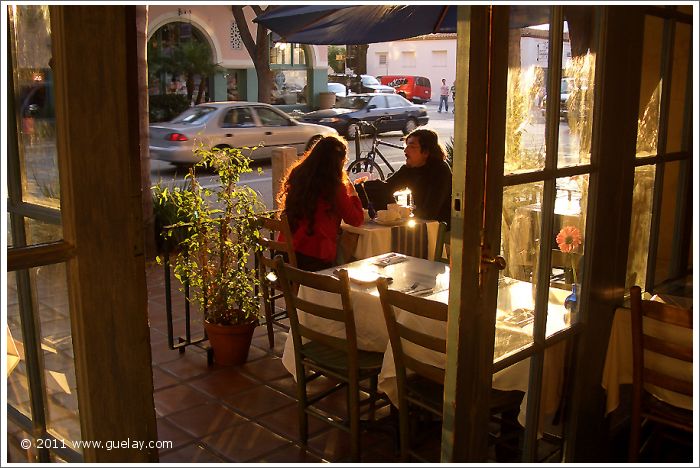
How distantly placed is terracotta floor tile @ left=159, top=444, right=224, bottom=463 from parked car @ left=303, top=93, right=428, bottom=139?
1587 centimetres

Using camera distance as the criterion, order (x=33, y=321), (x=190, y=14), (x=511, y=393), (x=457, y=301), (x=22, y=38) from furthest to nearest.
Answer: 1. (x=190, y=14)
2. (x=511, y=393)
3. (x=457, y=301)
4. (x=33, y=321)
5. (x=22, y=38)

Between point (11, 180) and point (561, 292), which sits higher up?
point (11, 180)

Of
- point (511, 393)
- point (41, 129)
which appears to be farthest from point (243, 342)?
point (41, 129)

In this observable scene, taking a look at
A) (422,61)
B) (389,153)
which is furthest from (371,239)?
(422,61)

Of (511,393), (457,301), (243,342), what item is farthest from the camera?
(243,342)

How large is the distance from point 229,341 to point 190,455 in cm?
112

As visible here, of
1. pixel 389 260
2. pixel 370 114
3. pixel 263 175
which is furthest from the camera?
pixel 370 114

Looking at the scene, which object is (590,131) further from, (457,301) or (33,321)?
(33,321)

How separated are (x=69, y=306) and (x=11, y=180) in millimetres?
296

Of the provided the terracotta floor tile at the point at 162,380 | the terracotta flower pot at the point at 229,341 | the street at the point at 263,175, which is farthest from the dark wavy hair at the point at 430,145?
the terracotta floor tile at the point at 162,380

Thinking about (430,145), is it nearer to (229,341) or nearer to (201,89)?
(229,341)

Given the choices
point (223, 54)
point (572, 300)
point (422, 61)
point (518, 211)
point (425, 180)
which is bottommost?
point (572, 300)

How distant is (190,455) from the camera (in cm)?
360

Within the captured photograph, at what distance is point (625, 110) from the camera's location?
274 centimetres
